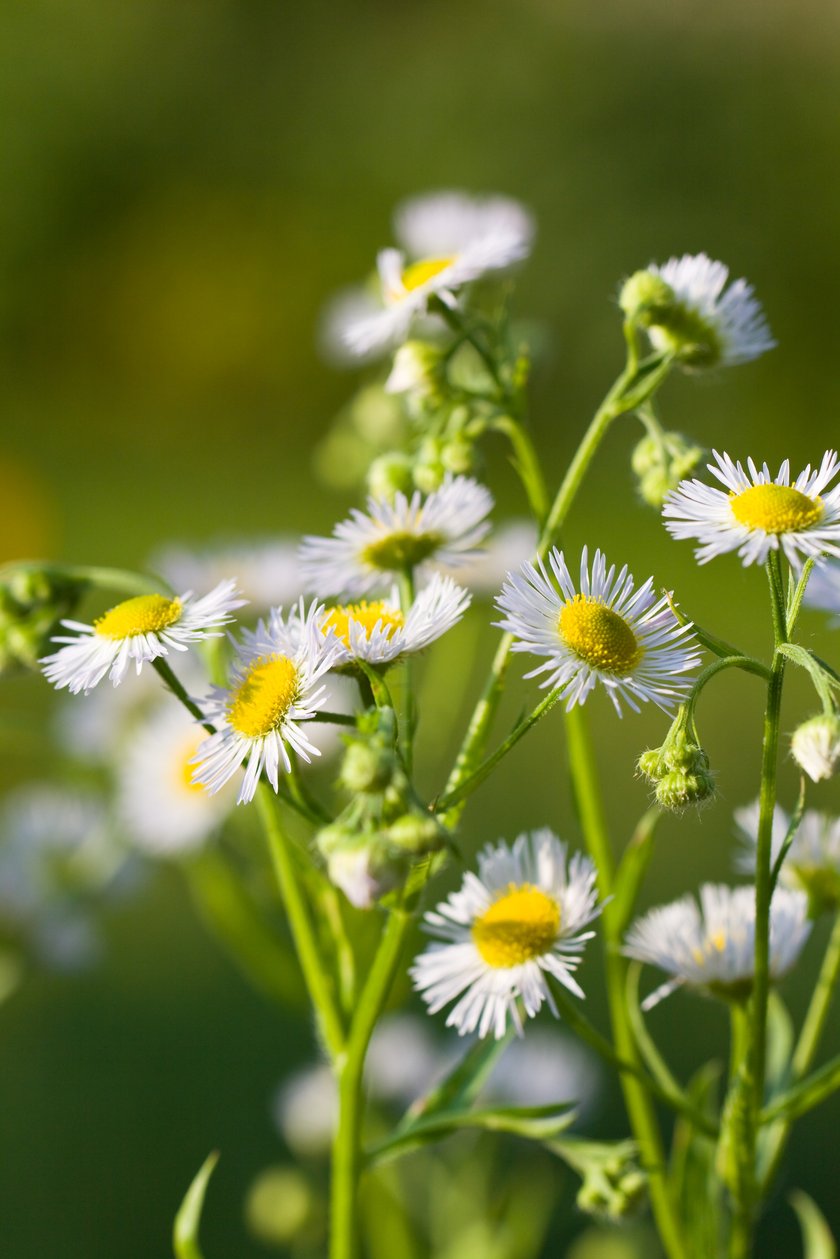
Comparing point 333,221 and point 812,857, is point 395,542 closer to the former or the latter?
point 812,857

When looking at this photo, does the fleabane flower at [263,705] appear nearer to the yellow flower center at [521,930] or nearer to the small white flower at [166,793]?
the yellow flower center at [521,930]

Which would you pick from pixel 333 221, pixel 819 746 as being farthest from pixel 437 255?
pixel 333 221

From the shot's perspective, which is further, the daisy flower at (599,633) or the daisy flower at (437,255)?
the daisy flower at (437,255)

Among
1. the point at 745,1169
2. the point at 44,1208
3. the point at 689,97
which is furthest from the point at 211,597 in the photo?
the point at 689,97

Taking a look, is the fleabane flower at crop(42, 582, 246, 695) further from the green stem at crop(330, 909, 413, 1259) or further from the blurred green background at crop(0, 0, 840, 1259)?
the blurred green background at crop(0, 0, 840, 1259)

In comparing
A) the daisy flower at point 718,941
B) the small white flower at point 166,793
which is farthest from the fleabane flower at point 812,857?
the small white flower at point 166,793
